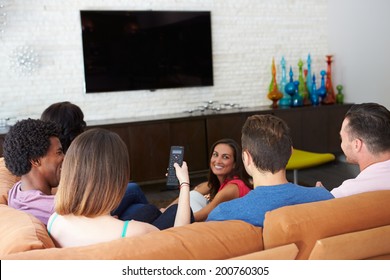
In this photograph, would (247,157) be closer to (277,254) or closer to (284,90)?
(277,254)

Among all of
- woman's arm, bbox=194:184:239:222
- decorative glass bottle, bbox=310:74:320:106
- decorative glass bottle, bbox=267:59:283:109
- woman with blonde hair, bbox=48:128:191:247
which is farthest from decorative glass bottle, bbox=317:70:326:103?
woman with blonde hair, bbox=48:128:191:247

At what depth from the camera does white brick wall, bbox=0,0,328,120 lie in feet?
15.7

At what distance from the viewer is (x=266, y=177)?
5.60 ft

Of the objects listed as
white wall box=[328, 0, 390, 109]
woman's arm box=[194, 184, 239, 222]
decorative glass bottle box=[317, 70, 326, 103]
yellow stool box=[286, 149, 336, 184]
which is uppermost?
white wall box=[328, 0, 390, 109]

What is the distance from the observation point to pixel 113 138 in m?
1.53

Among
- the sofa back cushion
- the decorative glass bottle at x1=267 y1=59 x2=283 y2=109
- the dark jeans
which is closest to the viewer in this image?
the sofa back cushion

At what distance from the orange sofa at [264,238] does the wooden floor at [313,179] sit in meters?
3.07

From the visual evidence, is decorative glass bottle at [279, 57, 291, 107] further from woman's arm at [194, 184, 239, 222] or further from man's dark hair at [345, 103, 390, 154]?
man's dark hair at [345, 103, 390, 154]

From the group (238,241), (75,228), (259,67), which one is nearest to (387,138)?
(238,241)

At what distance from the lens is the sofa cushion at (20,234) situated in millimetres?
1298

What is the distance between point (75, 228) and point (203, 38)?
434cm

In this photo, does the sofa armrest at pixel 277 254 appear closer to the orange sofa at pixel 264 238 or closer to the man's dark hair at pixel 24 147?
the orange sofa at pixel 264 238

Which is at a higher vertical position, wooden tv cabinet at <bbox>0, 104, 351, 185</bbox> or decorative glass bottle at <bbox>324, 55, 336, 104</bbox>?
decorative glass bottle at <bbox>324, 55, 336, 104</bbox>

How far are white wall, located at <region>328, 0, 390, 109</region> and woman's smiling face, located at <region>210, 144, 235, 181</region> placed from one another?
138 inches
